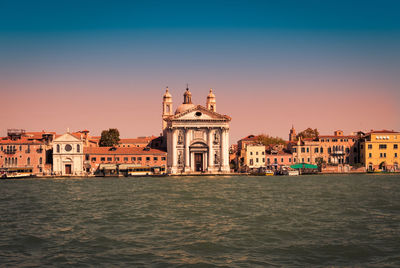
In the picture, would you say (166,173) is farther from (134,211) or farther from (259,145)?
(134,211)

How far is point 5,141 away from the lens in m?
67.2

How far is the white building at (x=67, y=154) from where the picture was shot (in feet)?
219

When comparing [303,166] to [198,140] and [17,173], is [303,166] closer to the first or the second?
[198,140]

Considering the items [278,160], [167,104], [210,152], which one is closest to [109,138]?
[167,104]

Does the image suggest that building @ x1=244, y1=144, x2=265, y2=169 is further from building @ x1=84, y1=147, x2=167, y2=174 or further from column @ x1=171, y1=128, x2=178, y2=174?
building @ x1=84, y1=147, x2=167, y2=174

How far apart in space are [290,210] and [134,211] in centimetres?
820

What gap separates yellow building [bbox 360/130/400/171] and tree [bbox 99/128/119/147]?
1803 inches

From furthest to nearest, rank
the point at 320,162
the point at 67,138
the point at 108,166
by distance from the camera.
Answer: the point at 320,162
the point at 67,138
the point at 108,166

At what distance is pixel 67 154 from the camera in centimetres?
6688

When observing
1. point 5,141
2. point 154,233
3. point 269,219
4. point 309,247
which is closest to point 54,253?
point 154,233

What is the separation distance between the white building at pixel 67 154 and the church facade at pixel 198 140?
563 inches

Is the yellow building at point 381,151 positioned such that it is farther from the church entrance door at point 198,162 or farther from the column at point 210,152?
the church entrance door at point 198,162

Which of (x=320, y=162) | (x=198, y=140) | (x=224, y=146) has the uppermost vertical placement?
(x=198, y=140)

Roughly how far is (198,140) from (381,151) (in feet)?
97.4
